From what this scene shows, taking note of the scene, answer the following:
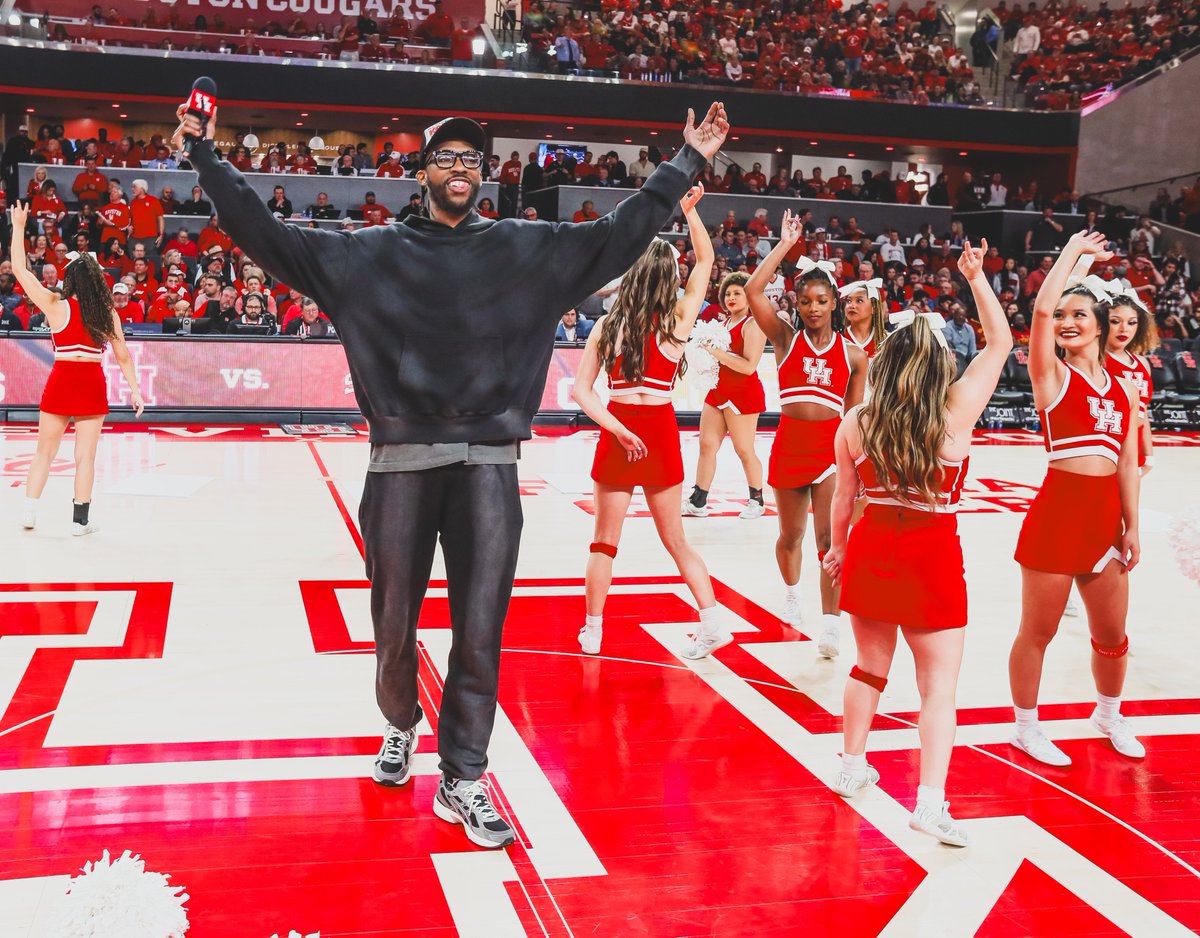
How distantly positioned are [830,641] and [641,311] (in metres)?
1.68

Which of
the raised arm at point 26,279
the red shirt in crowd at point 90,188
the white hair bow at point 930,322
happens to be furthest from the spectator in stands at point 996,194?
the white hair bow at point 930,322

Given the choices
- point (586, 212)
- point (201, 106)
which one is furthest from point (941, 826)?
point (586, 212)

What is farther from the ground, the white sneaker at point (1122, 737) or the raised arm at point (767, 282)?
the raised arm at point (767, 282)

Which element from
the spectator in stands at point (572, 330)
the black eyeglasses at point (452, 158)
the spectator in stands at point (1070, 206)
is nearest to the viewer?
the black eyeglasses at point (452, 158)

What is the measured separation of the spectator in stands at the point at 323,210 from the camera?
17844 millimetres

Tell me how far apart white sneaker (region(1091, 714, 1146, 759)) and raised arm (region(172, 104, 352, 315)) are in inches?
124

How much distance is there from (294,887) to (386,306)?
5.08 ft

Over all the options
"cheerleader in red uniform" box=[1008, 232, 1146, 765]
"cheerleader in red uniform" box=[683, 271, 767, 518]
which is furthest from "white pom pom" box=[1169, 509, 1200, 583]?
"cheerleader in red uniform" box=[683, 271, 767, 518]

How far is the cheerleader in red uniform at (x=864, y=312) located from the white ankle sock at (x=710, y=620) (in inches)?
53.7

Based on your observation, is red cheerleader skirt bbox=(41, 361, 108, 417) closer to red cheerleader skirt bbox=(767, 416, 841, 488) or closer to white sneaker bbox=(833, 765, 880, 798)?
red cheerleader skirt bbox=(767, 416, 841, 488)

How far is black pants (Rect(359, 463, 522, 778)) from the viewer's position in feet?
10.6

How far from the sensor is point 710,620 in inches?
199

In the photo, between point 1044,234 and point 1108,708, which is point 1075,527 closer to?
point 1108,708

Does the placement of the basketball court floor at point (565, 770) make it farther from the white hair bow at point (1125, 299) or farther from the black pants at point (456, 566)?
the white hair bow at point (1125, 299)
